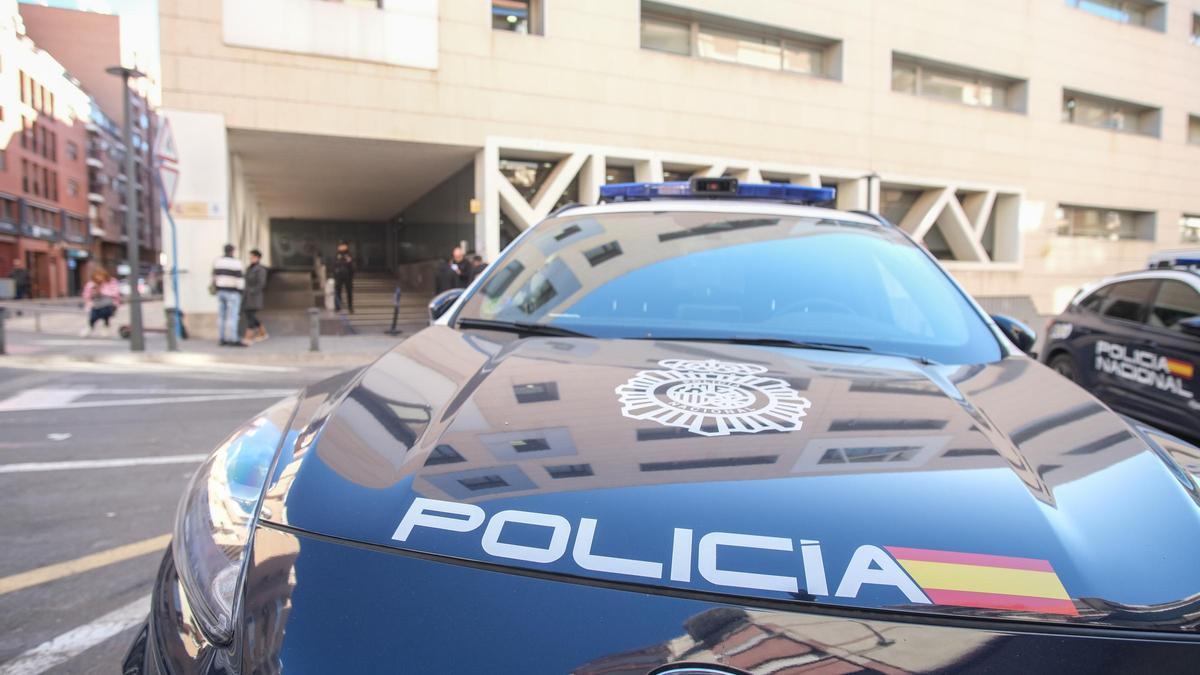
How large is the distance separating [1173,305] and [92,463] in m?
8.54

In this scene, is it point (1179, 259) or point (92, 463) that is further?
point (1179, 259)

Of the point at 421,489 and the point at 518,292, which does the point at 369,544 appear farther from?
the point at 518,292

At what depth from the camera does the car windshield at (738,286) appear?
7.11ft

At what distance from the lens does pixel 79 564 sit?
3.12 meters

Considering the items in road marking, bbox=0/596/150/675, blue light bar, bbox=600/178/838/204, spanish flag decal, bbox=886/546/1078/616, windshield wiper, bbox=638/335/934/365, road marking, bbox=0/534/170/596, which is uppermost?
blue light bar, bbox=600/178/838/204

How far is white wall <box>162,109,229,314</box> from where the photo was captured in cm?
1322

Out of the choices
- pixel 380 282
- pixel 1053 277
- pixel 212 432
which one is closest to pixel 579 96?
pixel 380 282

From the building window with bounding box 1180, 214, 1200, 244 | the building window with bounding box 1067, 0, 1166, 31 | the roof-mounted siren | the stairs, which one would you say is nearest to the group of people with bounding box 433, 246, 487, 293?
the stairs

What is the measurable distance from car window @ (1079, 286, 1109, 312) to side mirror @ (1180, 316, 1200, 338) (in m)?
1.75

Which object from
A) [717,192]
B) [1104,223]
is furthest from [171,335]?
[1104,223]

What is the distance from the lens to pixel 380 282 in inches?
924

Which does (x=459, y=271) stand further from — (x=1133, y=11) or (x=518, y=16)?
(x=1133, y=11)

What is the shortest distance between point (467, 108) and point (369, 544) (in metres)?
→ 15.6

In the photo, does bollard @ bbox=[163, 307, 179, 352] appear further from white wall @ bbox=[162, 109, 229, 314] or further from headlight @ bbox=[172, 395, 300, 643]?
headlight @ bbox=[172, 395, 300, 643]
